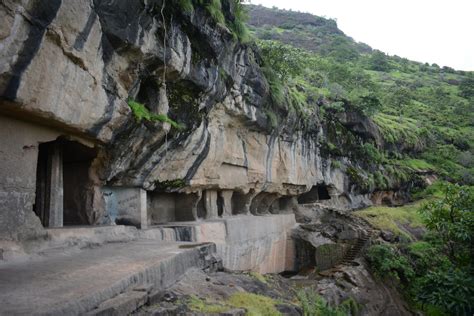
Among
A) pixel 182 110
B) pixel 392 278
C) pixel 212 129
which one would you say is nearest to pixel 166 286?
pixel 182 110

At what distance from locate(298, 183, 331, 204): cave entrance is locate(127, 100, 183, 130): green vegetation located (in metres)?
14.7

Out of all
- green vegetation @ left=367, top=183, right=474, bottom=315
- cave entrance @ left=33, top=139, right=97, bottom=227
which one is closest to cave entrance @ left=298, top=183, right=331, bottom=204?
green vegetation @ left=367, top=183, right=474, bottom=315

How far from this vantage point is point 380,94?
4356cm

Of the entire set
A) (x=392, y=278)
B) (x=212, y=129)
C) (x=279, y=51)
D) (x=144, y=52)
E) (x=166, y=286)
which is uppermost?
(x=279, y=51)

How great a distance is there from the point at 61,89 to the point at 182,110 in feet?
13.5

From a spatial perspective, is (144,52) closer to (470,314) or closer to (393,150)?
(470,314)

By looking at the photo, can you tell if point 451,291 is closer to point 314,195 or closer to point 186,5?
point 186,5

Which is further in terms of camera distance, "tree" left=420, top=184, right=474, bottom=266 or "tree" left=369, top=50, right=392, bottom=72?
"tree" left=369, top=50, right=392, bottom=72

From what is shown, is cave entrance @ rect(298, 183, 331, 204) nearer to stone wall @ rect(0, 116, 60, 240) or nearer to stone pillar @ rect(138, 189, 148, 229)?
stone pillar @ rect(138, 189, 148, 229)

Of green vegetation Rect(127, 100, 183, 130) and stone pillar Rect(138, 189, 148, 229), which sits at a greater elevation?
green vegetation Rect(127, 100, 183, 130)

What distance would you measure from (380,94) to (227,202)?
3380 cm

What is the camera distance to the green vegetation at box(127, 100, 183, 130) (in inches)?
314

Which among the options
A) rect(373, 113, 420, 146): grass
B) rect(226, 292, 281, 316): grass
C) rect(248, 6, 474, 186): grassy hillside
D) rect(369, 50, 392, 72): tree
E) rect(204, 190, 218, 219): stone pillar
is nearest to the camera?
rect(226, 292, 281, 316): grass

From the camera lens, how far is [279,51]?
19.3m
